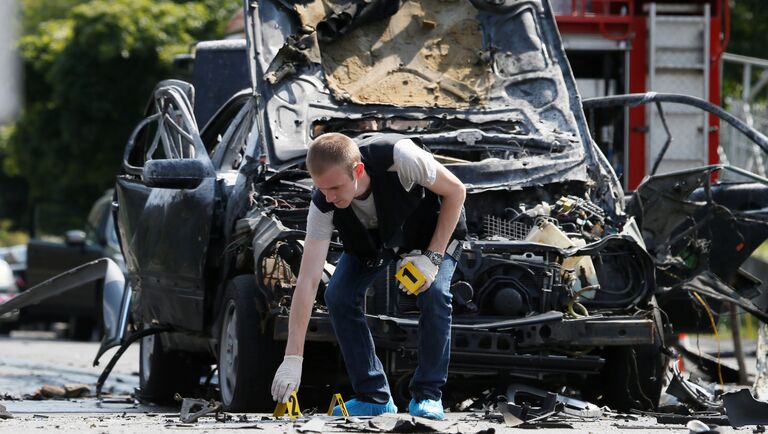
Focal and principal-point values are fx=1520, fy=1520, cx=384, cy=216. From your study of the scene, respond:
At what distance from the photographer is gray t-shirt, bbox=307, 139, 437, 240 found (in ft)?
20.3

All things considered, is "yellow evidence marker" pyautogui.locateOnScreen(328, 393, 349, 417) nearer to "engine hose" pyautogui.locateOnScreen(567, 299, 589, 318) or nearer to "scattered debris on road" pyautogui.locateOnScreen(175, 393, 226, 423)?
"scattered debris on road" pyautogui.locateOnScreen(175, 393, 226, 423)

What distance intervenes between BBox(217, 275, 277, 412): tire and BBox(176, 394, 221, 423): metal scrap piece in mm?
173

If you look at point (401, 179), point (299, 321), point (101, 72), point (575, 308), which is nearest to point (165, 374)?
point (575, 308)

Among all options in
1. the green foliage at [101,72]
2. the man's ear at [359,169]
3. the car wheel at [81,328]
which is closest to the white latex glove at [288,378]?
the man's ear at [359,169]

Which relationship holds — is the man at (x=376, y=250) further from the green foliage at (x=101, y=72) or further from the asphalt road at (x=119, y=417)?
the green foliage at (x=101, y=72)

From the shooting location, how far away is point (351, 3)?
929 cm

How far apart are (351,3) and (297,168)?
1616mm

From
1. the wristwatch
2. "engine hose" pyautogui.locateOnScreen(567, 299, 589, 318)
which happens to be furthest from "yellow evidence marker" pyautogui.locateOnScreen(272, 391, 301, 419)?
"engine hose" pyautogui.locateOnScreen(567, 299, 589, 318)

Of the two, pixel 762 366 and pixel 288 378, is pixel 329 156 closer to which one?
pixel 288 378

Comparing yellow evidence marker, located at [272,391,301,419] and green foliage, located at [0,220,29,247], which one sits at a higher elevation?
yellow evidence marker, located at [272,391,301,419]

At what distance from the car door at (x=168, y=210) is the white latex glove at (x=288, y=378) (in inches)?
82.8

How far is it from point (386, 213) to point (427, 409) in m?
0.83

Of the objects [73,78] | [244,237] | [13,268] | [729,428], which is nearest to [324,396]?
[244,237]

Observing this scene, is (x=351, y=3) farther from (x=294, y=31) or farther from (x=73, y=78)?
(x=73, y=78)
